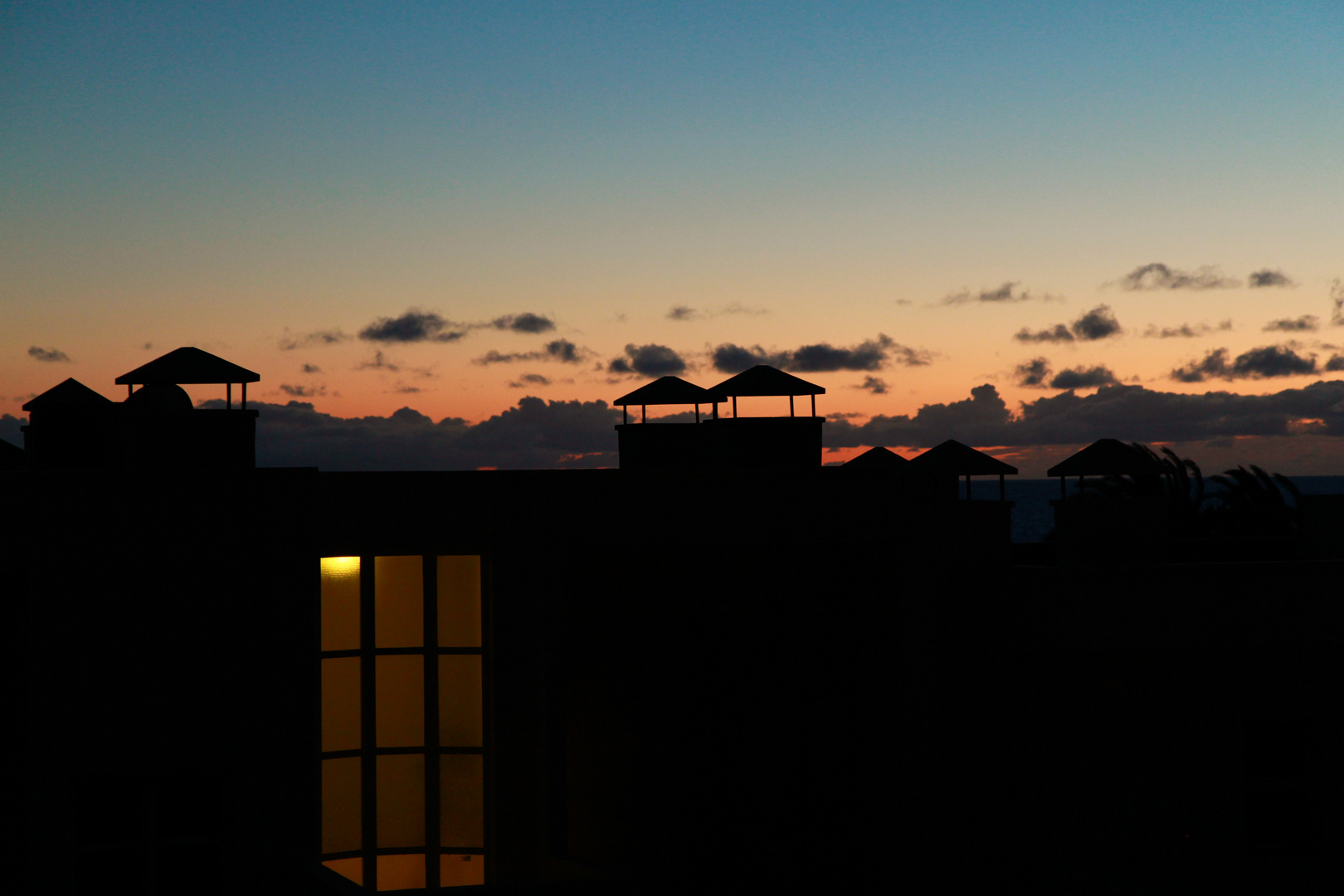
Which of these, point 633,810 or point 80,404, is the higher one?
point 80,404

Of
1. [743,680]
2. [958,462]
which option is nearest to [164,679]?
[743,680]

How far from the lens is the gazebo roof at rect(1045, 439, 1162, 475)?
1753 centimetres

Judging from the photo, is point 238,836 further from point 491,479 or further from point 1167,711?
point 1167,711

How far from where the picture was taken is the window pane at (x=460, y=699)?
15.3 m

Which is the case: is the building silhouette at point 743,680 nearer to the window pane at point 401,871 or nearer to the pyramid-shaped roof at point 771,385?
the window pane at point 401,871

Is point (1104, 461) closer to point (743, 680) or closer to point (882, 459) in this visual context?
point (882, 459)

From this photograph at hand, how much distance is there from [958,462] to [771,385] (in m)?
7.38

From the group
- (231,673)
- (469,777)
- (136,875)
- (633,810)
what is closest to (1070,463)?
(633,810)

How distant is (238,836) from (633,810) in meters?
5.13

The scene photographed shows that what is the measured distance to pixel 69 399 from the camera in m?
14.3

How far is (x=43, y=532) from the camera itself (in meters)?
12.3

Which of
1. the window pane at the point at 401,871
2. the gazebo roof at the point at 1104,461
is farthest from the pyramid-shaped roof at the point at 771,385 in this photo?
the window pane at the point at 401,871

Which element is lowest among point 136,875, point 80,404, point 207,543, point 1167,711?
point 136,875

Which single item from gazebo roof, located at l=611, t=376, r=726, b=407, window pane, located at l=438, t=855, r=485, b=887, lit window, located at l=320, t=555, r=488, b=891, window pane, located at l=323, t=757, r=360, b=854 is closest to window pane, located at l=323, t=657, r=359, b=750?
lit window, located at l=320, t=555, r=488, b=891
